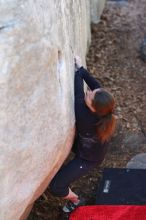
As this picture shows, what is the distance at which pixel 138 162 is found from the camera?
4.30 meters

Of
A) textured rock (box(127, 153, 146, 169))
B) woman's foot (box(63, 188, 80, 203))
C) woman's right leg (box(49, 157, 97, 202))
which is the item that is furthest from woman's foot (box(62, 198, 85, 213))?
textured rock (box(127, 153, 146, 169))

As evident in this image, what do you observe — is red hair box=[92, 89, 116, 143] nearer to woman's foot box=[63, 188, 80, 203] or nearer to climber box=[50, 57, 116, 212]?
climber box=[50, 57, 116, 212]

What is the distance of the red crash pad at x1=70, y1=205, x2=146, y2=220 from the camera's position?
362cm

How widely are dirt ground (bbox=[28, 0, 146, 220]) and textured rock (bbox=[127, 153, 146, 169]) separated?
49mm

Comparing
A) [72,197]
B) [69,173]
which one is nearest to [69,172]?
[69,173]

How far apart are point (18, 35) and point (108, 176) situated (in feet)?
5.76

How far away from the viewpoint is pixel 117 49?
19.2ft

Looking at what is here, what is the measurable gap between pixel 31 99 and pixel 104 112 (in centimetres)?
61

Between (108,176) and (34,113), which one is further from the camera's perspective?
(108,176)

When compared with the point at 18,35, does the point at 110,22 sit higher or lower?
lower

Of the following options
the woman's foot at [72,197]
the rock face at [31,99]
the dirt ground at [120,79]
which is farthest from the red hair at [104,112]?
the dirt ground at [120,79]

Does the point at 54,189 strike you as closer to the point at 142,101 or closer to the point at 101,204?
the point at 101,204

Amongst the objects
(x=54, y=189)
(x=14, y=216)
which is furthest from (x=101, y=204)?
(x=14, y=216)

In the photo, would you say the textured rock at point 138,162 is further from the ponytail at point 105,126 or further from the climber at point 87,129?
the ponytail at point 105,126
